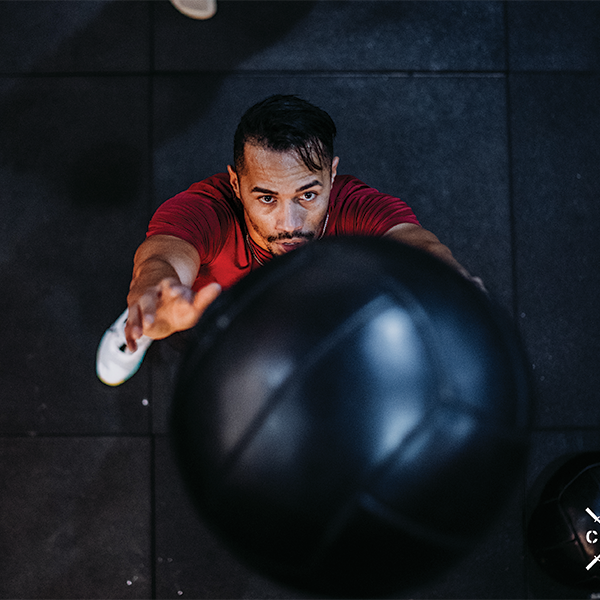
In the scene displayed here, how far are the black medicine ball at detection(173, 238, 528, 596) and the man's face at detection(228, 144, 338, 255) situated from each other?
28.8 inches

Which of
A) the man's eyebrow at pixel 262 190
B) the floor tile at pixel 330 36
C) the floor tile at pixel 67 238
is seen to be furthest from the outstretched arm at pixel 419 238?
the floor tile at pixel 67 238

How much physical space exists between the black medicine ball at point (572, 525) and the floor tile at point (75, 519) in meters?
1.82

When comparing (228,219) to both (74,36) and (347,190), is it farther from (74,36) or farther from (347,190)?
(74,36)

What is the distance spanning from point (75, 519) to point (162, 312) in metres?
1.71

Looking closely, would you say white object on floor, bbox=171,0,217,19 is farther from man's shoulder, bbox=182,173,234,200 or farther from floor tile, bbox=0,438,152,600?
floor tile, bbox=0,438,152,600

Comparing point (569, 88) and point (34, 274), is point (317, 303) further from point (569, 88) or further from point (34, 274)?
point (569, 88)

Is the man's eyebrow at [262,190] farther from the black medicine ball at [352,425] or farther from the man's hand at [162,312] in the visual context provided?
the black medicine ball at [352,425]

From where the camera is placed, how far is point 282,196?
1552 millimetres

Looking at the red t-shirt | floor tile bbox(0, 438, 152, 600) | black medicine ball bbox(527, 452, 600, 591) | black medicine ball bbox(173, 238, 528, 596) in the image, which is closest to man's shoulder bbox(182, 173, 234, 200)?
the red t-shirt

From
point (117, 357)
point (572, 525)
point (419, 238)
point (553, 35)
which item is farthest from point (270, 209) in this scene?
point (553, 35)

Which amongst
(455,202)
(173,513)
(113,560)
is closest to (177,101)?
(455,202)

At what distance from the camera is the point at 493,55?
96.7 inches

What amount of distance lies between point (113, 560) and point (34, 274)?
4.68 ft

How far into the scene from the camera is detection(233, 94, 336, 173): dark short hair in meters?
1.54
